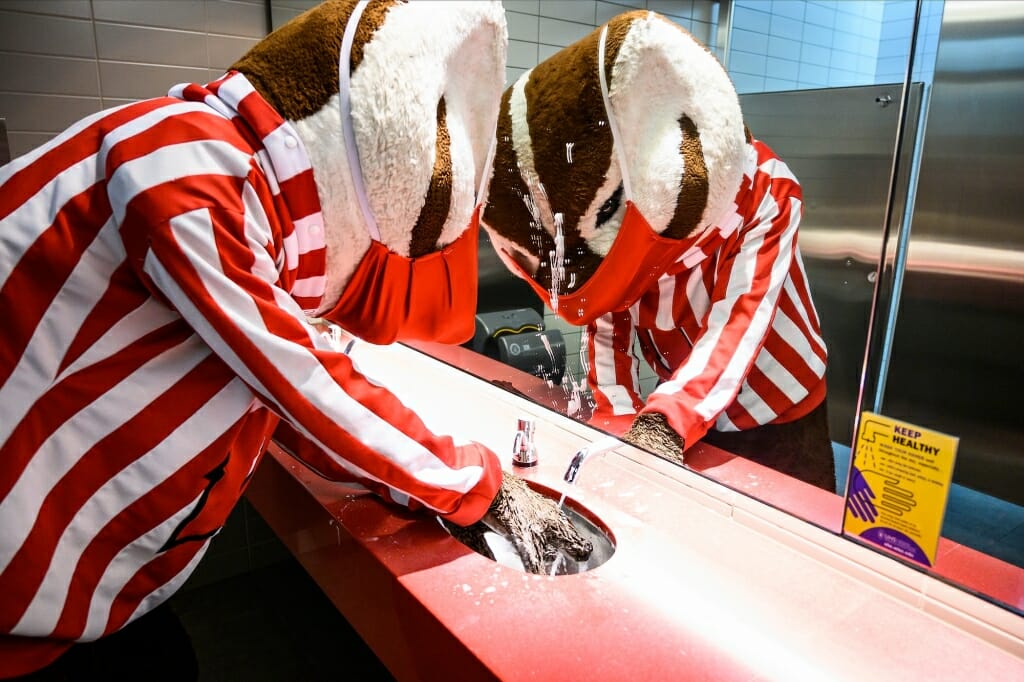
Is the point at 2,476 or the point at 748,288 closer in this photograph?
the point at 2,476

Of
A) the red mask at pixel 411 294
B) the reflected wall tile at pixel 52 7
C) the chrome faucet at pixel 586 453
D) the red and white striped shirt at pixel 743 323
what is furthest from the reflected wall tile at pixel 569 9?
the reflected wall tile at pixel 52 7

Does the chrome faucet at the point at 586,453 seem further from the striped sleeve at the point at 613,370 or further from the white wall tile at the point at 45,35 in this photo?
the white wall tile at the point at 45,35

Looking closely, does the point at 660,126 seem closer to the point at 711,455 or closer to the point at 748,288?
the point at 748,288

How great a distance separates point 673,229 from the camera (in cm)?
106

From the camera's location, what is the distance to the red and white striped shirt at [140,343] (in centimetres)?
60

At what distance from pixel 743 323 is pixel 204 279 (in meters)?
0.83

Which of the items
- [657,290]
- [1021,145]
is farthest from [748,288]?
[1021,145]

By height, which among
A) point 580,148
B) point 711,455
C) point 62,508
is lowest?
point 711,455

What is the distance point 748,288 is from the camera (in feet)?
3.59

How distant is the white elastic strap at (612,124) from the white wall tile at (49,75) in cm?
146

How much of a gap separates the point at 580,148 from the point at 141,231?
67 cm

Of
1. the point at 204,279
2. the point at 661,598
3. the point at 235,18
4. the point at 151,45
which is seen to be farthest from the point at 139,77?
the point at 661,598

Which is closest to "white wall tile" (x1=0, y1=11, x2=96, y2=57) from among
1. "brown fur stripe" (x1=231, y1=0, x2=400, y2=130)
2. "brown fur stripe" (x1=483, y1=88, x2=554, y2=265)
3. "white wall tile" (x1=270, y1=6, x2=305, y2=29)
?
"white wall tile" (x1=270, y1=6, x2=305, y2=29)

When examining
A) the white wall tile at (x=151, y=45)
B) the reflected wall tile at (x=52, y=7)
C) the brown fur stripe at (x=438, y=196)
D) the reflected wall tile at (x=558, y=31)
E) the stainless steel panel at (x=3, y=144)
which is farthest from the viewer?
the white wall tile at (x=151, y=45)
